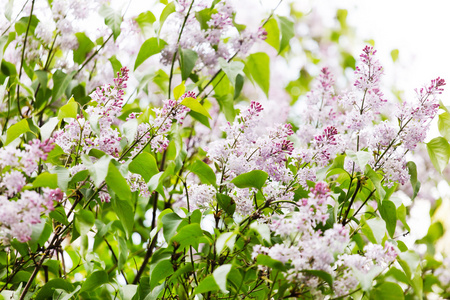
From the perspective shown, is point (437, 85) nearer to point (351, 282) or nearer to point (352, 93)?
point (352, 93)

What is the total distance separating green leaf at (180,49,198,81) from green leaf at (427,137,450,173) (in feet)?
2.02

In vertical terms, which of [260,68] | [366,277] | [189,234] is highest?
[260,68]

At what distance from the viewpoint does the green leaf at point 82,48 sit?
144 cm

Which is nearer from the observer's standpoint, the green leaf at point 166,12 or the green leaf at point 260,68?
the green leaf at point 166,12

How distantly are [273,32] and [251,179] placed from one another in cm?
71

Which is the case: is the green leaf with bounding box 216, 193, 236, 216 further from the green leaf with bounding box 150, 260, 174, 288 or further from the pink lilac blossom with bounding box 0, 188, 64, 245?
the pink lilac blossom with bounding box 0, 188, 64, 245

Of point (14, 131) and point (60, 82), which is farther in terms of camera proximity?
point (60, 82)

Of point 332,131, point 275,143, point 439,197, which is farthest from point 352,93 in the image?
point 439,197

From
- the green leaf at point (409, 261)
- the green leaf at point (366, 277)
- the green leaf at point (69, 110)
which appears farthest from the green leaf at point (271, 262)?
the green leaf at point (69, 110)

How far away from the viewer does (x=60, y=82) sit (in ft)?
4.48

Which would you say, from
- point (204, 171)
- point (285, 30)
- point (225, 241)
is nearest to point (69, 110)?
point (204, 171)

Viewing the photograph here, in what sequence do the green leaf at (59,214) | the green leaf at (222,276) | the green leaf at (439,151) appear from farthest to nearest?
the green leaf at (439,151), the green leaf at (59,214), the green leaf at (222,276)

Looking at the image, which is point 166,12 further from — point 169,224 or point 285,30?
point 169,224

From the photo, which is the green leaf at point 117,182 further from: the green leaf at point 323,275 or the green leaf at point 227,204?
the green leaf at point 323,275
